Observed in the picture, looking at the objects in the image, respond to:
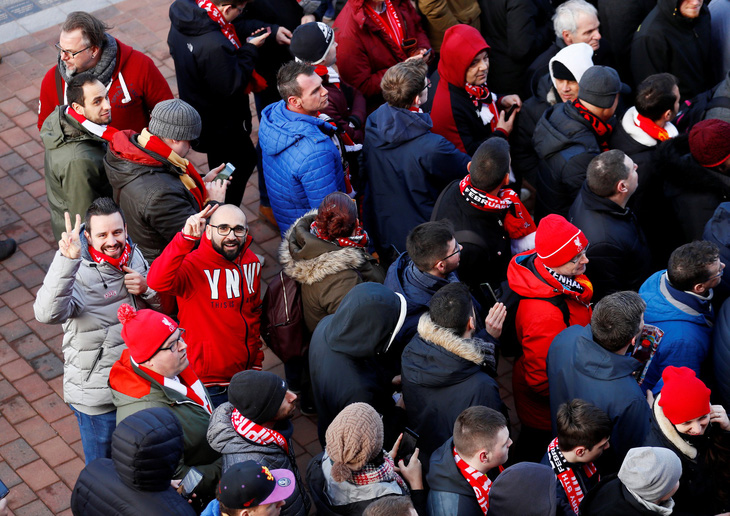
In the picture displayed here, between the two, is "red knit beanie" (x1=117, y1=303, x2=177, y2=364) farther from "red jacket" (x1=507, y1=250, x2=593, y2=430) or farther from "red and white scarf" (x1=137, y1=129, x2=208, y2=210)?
"red jacket" (x1=507, y1=250, x2=593, y2=430)

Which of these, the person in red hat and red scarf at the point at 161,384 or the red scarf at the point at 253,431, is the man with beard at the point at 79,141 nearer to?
the person in red hat and red scarf at the point at 161,384

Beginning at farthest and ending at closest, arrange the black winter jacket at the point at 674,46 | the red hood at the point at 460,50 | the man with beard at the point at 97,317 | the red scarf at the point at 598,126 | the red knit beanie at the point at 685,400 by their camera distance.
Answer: the black winter jacket at the point at 674,46 → the red hood at the point at 460,50 → the red scarf at the point at 598,126 → the man with beard at the point at 97,317 → the red knit beanie at the point at 685,400

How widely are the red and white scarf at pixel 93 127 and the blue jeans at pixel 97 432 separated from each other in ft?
6.02

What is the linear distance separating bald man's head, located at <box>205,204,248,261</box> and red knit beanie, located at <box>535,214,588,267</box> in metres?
1.73

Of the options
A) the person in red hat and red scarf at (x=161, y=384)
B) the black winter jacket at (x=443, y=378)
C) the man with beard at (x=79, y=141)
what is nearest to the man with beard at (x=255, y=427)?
the person in red hat and red scarf at (x=161, y=384)

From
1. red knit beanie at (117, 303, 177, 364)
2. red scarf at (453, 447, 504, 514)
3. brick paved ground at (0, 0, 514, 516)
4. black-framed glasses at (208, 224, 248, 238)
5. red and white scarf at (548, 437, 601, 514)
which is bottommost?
brick paved ground at (0, 0, 514, 516)

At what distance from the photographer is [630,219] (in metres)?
5.22

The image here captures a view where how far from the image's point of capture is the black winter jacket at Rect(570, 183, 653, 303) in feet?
16.8

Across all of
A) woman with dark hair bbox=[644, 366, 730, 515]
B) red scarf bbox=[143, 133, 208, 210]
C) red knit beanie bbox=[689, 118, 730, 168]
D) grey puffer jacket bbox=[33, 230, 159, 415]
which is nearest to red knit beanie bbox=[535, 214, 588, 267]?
woman with dark hair bbox=[644, 366, 730, 515]

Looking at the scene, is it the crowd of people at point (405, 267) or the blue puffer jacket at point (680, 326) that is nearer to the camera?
the crowd of people at point (405, 267)

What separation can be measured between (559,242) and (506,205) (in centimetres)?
76

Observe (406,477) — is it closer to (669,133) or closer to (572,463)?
(572,463)

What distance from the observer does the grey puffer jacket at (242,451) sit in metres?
4.03

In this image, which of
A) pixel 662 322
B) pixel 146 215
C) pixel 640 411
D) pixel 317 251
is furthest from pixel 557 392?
pixel 146 215
